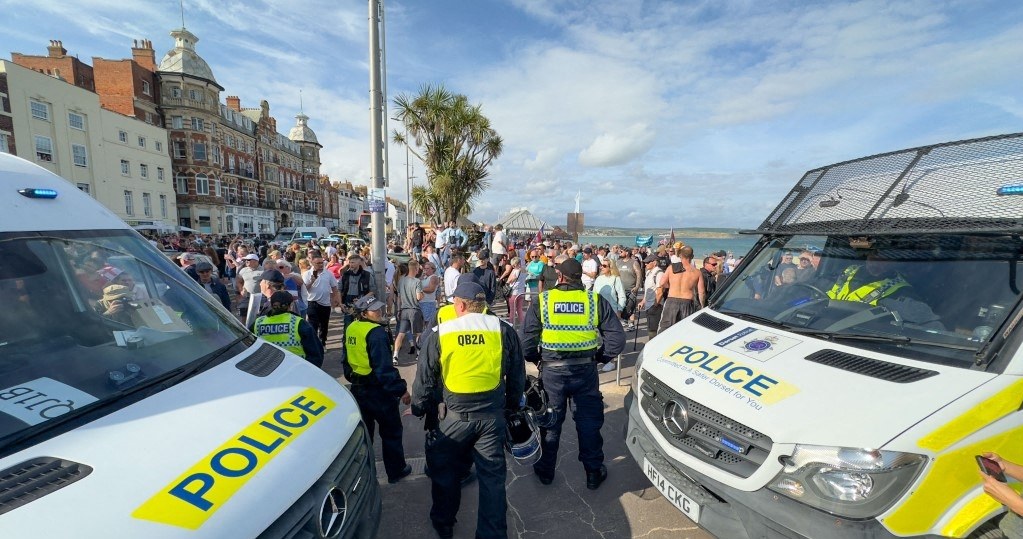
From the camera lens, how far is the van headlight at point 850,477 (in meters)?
1.83

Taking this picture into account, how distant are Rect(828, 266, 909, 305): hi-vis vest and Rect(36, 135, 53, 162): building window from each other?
3954 centimetres

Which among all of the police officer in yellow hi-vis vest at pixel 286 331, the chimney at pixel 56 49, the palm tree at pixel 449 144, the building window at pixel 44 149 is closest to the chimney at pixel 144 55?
the chimney at pixel 56 49

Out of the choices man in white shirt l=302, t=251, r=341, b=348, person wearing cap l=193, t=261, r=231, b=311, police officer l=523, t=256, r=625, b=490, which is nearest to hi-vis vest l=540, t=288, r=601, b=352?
police officer l=523, t=256, r=625, b=490

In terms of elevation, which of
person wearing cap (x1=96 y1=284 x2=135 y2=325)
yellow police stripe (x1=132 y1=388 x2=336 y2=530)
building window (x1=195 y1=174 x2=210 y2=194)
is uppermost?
building window (x1=195 y1=174 x2=210 y2=194)

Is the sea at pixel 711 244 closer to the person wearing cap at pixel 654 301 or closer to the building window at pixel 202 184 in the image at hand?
the person wearing cap at pixel 654 301

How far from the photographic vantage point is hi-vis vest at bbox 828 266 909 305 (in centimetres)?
278

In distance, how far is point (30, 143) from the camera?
25.6 m

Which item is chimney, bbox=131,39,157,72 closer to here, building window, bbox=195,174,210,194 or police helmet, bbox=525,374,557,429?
building window, bbox=195,174,210,194

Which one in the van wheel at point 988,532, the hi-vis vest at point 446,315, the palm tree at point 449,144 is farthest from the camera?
the palm tree at point 449,144

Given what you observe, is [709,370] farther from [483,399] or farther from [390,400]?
[390,400]

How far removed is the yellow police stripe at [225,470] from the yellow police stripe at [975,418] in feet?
8.96

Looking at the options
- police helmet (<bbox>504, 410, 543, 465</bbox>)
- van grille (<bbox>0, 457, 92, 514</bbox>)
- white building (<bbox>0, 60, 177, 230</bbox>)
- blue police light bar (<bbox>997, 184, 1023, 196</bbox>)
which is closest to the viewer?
van grille (<bbox>0, 457, 92, 514</bbox>)

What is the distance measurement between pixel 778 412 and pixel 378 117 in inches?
263

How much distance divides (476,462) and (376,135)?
5.68 m
